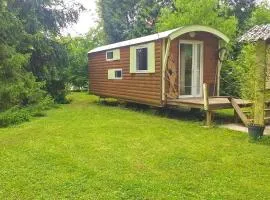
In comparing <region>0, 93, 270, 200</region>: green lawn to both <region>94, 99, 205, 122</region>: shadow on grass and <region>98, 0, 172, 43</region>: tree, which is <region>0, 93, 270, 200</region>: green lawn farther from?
<region>98, 0, 172, 43</region>: tree

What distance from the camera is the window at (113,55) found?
43.7ft

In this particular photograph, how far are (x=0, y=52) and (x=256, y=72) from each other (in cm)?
762

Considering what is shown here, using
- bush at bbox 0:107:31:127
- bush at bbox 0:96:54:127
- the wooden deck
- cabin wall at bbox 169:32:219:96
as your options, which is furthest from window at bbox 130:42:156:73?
bush at bbox 0:107:31:127

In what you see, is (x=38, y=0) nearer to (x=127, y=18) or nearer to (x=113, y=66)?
(x=113, y=66)

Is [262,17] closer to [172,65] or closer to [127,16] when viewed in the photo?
[172,65]

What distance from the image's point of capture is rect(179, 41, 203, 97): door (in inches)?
429

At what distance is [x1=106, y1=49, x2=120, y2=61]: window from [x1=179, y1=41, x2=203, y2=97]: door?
3.24 m

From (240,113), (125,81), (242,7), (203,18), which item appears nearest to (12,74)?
(125,81)

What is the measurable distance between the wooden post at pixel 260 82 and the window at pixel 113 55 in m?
7.00

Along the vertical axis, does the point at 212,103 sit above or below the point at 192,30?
below

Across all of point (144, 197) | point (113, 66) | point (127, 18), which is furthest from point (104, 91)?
point (127, 18)

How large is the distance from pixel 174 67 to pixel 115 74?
3695mm

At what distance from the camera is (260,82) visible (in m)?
7.10

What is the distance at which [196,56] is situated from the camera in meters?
11.1
